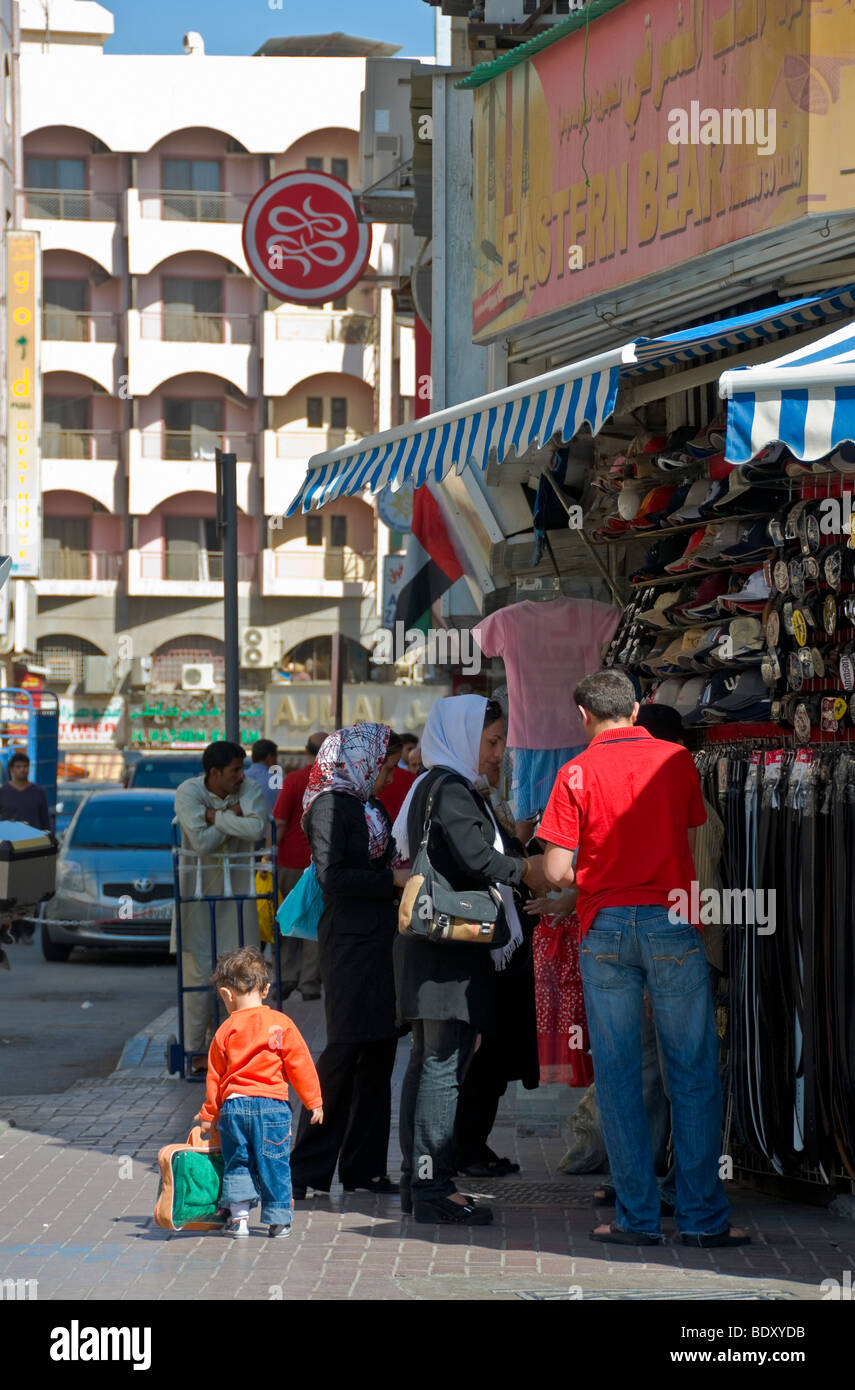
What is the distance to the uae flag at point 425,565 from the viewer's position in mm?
12570

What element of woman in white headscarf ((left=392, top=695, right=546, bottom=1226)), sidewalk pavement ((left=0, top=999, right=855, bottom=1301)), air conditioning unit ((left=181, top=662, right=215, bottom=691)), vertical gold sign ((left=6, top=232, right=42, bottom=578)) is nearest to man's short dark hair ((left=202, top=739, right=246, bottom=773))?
sidewalk pavement ((left=0, top=999, right=855, bottom=1301))

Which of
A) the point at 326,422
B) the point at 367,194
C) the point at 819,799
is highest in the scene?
the point at 326,422

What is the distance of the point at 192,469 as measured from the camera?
52.5 metres

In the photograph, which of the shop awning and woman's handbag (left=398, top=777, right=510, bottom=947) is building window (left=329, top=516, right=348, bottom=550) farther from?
woman's handbag (left=398, top=777, right=510, bottom=947)

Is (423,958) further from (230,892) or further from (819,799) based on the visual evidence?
(230,892)

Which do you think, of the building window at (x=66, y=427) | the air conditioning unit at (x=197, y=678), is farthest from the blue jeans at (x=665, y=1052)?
the building window at (x=66, y=427)

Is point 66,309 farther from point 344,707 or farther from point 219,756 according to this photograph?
point 219,756

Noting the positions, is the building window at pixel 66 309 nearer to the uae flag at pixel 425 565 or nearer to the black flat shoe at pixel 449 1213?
the uae flag at pixel 425 565

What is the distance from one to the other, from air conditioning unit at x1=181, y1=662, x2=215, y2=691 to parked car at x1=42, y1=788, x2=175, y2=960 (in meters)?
33.6

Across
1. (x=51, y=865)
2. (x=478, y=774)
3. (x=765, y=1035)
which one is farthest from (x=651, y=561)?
(x=51, y=865)

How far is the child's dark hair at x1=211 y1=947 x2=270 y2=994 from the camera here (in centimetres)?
652
